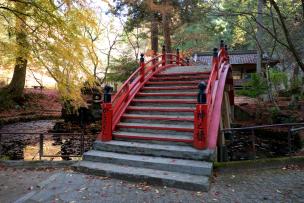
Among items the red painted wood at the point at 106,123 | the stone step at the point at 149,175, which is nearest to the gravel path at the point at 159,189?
the stone step at the point at 149,175

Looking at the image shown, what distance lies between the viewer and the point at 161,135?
7.69 meters

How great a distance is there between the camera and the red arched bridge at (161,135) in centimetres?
636

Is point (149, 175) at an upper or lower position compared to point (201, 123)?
lower

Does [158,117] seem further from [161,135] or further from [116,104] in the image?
[116,104]

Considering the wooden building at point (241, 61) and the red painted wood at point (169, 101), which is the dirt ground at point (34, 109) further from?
the wooden building at point (241, 61)

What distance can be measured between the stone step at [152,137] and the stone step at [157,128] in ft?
0.36

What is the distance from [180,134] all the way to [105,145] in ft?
6.33

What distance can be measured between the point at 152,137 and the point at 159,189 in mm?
1903

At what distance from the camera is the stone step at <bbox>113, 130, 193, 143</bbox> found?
7.32 meters

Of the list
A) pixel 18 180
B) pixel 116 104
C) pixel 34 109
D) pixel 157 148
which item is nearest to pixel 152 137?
pixel 157 148

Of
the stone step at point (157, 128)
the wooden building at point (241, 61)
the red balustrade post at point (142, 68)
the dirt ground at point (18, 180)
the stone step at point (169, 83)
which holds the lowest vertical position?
the dirt ground at point (18, 180)

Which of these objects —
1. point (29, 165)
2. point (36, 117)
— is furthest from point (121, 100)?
point (36, 117)

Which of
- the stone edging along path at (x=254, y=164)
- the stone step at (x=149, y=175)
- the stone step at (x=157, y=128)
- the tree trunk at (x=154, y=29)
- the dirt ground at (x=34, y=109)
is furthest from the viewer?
the tree trunk at (x=154, y=29)

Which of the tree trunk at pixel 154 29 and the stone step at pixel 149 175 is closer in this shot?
the stone step at pixel 149 175
